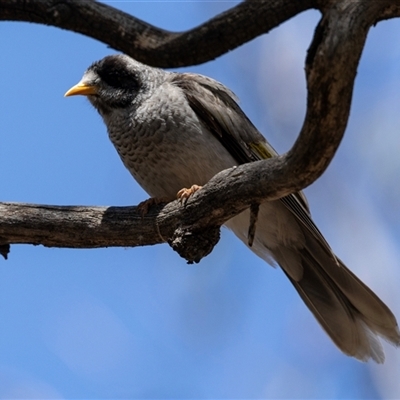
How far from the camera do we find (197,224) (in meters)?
4.52

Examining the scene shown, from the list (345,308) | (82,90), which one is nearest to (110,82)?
(82,90)

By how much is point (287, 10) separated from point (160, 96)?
2341mm

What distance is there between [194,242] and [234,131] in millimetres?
1241

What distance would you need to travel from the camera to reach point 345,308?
18.7ft

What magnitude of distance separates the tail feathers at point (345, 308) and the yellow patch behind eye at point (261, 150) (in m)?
0.77

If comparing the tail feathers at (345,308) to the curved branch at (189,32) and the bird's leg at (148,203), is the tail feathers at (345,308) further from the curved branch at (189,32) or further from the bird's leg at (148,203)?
the curved branch at (189,32)

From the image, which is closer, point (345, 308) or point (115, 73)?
point (345, 308)

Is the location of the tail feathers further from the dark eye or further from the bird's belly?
the dark eye

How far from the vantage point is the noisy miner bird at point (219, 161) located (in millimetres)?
5391

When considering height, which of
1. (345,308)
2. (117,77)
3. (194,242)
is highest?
(117,77)

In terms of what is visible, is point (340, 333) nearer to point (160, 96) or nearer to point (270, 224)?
point (270, 224)

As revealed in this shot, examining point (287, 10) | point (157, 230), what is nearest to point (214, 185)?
point (157, 230)

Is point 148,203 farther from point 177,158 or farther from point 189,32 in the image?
point 189,32

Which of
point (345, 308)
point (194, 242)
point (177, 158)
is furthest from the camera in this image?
point (345, 308)
